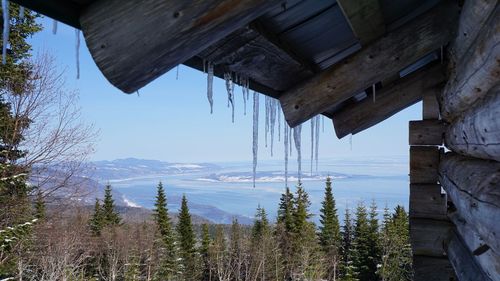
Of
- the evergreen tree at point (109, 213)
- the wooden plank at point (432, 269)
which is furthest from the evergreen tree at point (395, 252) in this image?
the wooden plank at point (432, 269)

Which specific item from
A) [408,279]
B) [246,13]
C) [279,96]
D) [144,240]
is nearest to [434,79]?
[279,96]

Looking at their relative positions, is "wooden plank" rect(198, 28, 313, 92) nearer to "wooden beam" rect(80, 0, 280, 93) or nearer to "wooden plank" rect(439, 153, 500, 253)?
"wooden beam" rect(80, 0, 280, 93)

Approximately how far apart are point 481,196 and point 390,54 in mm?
1432

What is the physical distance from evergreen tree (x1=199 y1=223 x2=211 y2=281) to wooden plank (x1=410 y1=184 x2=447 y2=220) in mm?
34723

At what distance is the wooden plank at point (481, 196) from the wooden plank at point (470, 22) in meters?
0.72

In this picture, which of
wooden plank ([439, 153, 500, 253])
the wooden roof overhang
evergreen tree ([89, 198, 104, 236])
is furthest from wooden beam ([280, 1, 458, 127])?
evergreen tree ([89, 198, 104, 236])

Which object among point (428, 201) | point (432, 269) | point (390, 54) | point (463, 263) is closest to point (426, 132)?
point (428, 201)

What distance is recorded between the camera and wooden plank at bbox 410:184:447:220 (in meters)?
3.93

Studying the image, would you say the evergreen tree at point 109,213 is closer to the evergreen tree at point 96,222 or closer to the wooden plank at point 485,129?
the evergreen tree at point 96,222

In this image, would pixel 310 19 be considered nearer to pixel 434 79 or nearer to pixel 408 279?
pixel 434 79

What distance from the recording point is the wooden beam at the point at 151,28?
1.34 m

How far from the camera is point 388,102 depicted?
→ 13.9 feet

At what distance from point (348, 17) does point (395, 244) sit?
33.5 m

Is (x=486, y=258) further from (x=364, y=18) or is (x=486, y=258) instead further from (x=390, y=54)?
(x=390, y=54)
